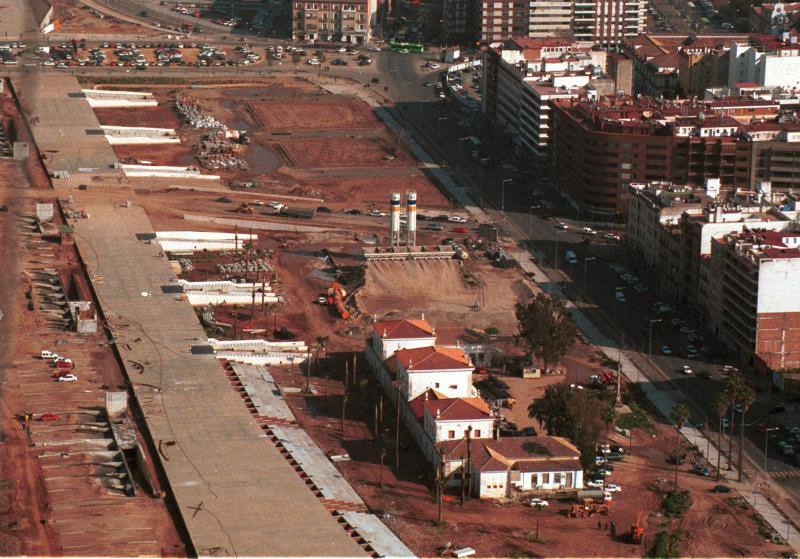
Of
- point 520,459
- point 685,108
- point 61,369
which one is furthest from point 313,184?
point 520,459

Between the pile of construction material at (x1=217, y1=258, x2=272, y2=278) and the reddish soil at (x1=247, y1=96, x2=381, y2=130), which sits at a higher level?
the reddish soil at (x1=247, y1=96, x2=381, y2=130)

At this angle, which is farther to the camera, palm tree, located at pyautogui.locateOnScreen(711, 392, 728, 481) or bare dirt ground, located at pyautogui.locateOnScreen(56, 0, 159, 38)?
bare dirt ground, located at pyautogui.locateOnScreen(56, 0, 159, 38)

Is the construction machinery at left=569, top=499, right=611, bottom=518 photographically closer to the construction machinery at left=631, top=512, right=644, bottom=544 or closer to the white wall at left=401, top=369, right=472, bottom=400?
the construction machinery at left=631, top=512, right=644, bottom=544

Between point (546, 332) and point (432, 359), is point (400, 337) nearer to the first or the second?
point (432, 359)

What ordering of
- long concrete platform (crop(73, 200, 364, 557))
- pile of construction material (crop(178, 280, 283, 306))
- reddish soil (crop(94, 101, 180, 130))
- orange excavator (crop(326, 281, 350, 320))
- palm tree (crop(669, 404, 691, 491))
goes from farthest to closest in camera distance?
1. reddish soil (crop(94, 101, 180, 130))
2. orange excavator (crop(326, 281, 350, 320))
3. pile of construction material (crop(178, 280, 283, 306))
4. palm tree (crop(669, 404, 691, 491))
5. long concrete platform (crop(73, 200, 364, 557))

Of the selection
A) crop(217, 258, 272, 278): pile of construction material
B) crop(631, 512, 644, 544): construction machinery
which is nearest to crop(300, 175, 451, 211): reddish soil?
crop(217, 258, 272, 278): pile of construction material

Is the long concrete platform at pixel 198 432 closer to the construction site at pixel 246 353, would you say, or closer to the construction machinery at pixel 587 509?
the construction site at pixel 246 353

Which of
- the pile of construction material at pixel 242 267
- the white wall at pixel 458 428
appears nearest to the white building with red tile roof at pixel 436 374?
the white wall at pixel 458 428
